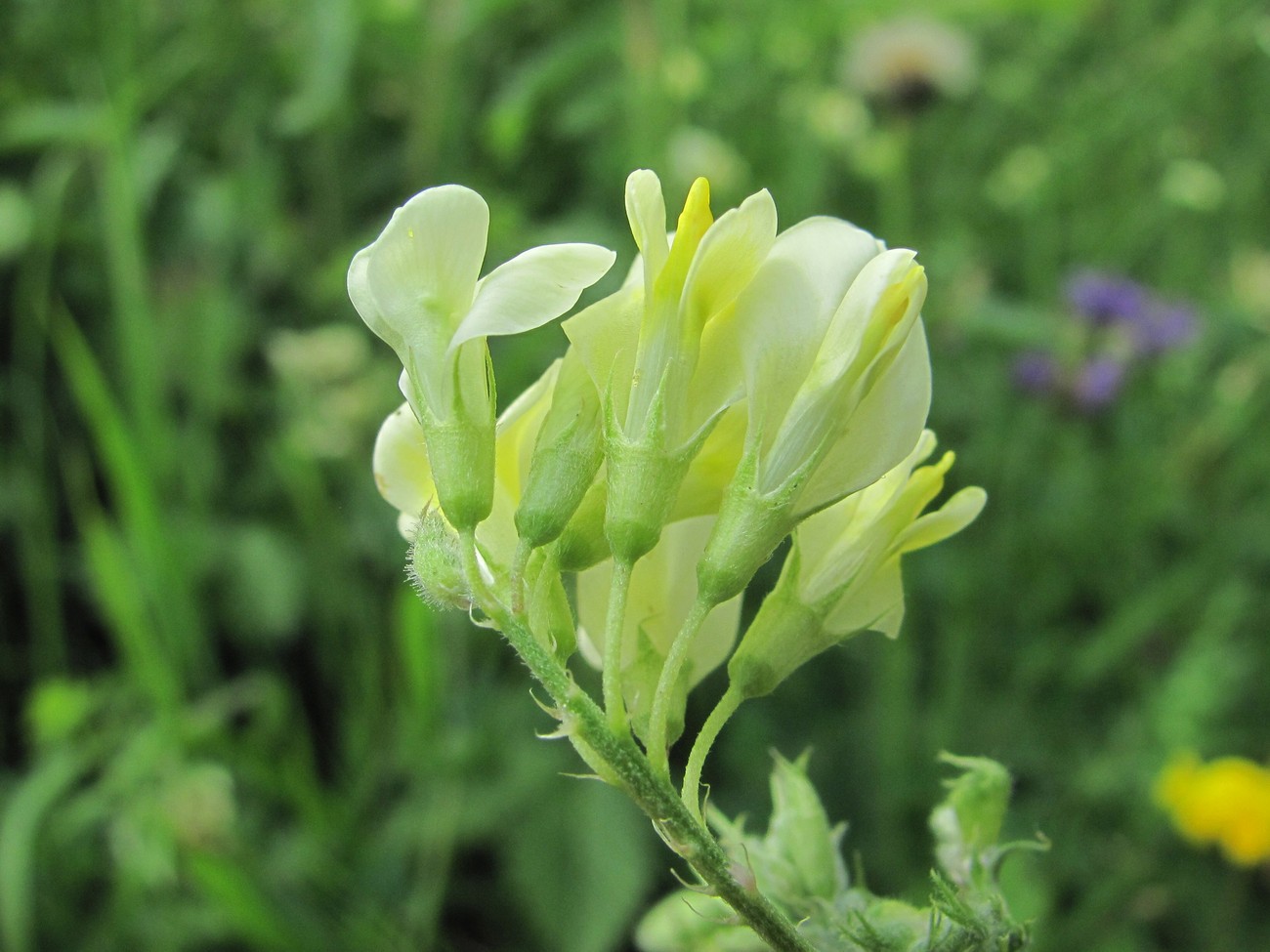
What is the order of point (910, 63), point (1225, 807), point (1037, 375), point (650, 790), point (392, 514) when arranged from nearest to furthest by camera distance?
point (650, 790) → point (1225, 807) → point (392, 514) → point (1037, 375) → point (910, 63)

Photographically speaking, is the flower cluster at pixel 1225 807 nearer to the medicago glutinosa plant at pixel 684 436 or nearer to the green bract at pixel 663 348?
the medicago glutinosa plant at pixel 684 436

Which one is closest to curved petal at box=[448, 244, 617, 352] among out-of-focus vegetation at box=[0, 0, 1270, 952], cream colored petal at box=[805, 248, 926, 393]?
cream colored petal at box=[805, 248, 926, 393]

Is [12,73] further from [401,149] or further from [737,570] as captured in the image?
[737,570]

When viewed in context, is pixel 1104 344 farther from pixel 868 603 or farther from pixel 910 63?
pixel 868 603

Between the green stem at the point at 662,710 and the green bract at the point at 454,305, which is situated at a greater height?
the green bract at the point at 454,305

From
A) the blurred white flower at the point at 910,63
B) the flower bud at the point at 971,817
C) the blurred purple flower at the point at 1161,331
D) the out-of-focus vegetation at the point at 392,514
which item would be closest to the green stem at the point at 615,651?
the flower bud at the point at 971,817

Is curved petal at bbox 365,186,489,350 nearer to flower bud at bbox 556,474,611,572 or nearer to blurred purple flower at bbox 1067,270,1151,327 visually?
flower bud at bbox 556,474,611,572

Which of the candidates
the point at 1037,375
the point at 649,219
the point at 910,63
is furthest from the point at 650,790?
the point at 910,63

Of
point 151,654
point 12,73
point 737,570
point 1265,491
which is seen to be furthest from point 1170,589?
point 12,73
